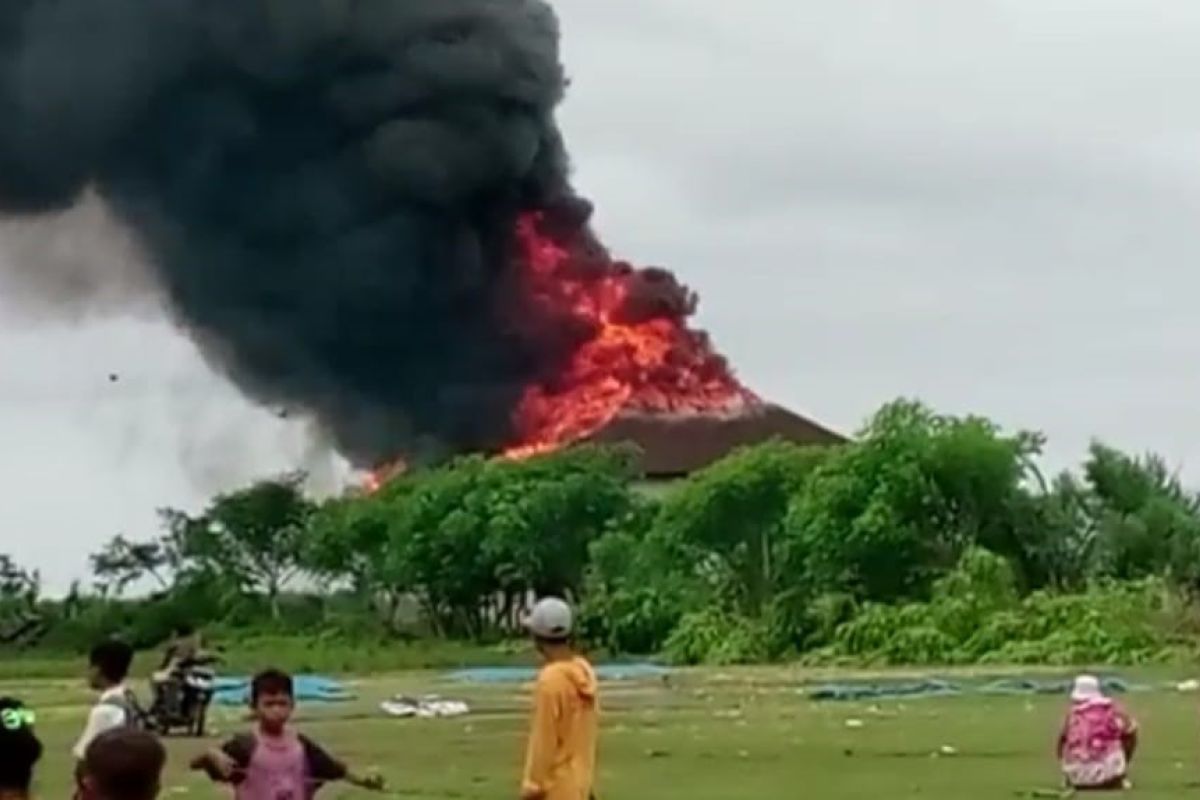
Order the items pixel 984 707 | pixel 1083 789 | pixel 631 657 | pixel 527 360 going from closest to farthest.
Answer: pixel 1083 789 → pixel 984 707 → pixel 631 657 → pixel 527 360

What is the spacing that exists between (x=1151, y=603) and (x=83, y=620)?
31.1 m

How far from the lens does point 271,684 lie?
1062 cm

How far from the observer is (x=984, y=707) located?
3631cm

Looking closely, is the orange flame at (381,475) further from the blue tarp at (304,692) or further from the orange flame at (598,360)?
the blue tarp at (304,692)

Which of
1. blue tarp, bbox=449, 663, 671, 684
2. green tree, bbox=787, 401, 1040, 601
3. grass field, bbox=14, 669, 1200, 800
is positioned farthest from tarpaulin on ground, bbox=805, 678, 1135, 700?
green tree, bbox=787, 401, 1040, 601

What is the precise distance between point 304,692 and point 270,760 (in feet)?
115

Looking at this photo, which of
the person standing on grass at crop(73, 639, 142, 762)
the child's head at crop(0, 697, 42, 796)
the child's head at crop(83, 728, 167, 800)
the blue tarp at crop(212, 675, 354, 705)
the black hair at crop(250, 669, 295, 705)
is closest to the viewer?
the child's head at crop(83, 728, 167, 800)

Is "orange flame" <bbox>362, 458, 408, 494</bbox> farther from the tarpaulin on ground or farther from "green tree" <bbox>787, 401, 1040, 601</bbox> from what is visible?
the tarpaulin on ground

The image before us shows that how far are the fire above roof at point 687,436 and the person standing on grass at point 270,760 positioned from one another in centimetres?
7565

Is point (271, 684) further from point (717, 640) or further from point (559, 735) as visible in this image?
point (717, 640)

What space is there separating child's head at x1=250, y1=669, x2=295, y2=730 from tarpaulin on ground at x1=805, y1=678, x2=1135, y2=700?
97.8 feet

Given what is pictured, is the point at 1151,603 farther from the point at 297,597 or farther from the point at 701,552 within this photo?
the point at 297,597

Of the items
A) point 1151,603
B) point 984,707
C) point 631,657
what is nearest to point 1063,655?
point 1151,603

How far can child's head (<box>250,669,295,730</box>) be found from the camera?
34.8 ft
